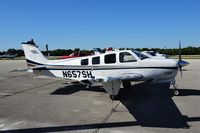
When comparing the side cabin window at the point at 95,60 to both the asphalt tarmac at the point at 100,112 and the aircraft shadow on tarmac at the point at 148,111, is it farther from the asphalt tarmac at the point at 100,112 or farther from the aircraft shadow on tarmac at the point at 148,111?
the aircraft shadow on tarmac at the point at 148,111

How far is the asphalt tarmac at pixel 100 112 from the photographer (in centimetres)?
660

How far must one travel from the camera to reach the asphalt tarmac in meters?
6.60

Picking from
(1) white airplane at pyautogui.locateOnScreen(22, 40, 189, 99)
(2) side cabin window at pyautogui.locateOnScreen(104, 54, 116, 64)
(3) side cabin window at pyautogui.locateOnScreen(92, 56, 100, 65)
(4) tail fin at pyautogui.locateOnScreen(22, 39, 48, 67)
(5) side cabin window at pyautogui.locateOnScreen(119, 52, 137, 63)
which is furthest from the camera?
(4) tail fin at pyautogui.locateOnScreen(22, 39, 48, 67)

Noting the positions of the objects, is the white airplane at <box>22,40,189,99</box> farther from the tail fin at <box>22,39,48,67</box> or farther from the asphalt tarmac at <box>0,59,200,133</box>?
the asphalt tarmac at <box>0,59,200,133</box>

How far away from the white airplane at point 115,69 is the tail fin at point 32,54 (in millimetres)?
447

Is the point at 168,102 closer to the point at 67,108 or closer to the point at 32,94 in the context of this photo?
the point at 67,108

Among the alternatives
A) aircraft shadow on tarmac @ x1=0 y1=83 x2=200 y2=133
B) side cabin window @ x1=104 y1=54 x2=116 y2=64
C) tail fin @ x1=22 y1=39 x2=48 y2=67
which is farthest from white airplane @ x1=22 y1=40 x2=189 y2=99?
aircraft shadow on tarmac @ x1=0 y1=83 x2=200 y2=133

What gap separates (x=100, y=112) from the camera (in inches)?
324

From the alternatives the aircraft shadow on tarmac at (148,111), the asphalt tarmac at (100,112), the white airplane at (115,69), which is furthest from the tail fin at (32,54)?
the aircraft shadow on tarmac at (148,111)

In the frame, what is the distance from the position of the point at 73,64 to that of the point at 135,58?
118 inches

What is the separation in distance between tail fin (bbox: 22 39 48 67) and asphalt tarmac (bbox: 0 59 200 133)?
1909 millimetres

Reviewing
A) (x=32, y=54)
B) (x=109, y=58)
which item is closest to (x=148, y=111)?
(x=109, y=58)

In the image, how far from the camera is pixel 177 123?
6809 millimetres

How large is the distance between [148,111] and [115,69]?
3.13 meters
